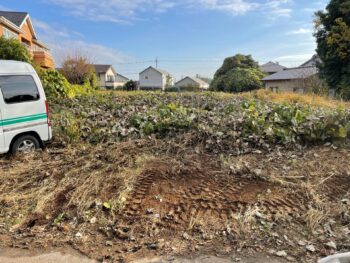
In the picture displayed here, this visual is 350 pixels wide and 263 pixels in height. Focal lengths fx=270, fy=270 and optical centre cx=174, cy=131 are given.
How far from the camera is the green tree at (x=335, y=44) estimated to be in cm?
1707

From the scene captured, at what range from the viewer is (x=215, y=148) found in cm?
500

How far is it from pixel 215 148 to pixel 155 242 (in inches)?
103

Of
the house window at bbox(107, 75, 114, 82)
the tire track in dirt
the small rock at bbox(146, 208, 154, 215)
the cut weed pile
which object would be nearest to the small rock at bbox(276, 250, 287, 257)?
the cut weed pile

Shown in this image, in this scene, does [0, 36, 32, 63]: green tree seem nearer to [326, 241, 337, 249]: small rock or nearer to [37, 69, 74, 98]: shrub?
[37, 69, 74, 98]: shrub

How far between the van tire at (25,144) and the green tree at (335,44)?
17.4m

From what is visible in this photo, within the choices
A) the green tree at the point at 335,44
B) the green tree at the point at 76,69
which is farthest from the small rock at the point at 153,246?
the green tree at the point at 76,69

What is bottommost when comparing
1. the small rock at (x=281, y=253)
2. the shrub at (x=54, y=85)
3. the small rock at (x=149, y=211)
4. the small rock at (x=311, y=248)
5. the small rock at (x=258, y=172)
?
the small rock at (x=281, y=253)

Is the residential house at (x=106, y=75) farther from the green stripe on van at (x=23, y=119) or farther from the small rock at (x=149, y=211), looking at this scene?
the small rock at (x=149, y=211)

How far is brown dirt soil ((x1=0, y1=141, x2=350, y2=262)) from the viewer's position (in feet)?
8.77

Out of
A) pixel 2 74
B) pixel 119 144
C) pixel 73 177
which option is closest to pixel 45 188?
pixel 73 177

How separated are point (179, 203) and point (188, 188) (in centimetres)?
39

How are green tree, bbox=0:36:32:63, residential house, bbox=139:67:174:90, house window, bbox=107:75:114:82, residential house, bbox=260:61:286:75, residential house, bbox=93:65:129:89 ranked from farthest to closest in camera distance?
residential house, bbox=139:67:174:90
house window, bbox=107:75:114:82
residential house, bbox=93:65:129:89
residential house, bbox=260:61:286:75
green tree, bbox=0:36:32:63

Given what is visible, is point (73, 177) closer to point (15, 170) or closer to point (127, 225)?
point (15, 170)

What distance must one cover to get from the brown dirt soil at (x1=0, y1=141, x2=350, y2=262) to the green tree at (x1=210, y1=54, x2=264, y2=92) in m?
24.2
